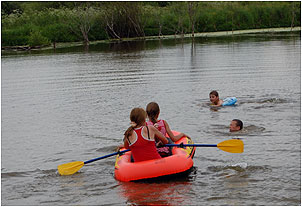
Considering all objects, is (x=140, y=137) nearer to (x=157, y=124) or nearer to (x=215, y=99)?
(x=157, y=124)

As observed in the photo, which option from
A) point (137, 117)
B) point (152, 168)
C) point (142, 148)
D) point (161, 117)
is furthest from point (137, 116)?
point (161, 117)

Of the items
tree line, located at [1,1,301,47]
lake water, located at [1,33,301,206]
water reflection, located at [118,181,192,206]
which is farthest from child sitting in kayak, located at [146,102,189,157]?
tree line, located at [1,1,301,47]

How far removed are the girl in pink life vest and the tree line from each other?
121 ft

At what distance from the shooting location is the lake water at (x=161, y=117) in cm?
639

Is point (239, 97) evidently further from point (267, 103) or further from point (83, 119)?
point (83, 119)

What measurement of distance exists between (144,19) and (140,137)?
134 ft

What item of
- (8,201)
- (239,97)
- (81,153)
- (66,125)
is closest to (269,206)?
(8,201)

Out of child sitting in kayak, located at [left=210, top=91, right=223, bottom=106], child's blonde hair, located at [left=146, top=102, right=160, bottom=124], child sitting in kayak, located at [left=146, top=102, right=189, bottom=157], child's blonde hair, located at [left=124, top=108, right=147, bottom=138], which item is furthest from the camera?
child sitting in kayak, located at [left=210, top=91, right=223, bottom=106]

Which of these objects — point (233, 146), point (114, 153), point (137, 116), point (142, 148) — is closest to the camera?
point (137, 116)

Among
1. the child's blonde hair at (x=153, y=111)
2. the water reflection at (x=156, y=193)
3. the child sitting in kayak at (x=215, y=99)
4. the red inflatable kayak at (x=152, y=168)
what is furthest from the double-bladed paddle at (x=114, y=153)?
the child sitting in kayak at (x=215, y=99)

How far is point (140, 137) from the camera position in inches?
263

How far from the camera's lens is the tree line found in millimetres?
44000

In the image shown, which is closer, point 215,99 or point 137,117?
point 137,117

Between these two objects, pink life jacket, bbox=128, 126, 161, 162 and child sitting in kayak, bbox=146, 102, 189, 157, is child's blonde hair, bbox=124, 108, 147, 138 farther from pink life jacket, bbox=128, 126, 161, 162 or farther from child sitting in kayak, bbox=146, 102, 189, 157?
child sitting in kayak, bbox=146, 102, 189, 157
